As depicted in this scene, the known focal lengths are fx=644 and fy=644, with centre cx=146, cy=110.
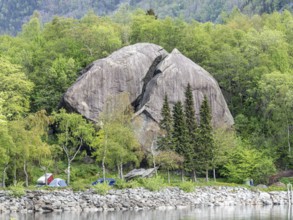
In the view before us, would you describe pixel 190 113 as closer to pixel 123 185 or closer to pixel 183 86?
pixel 183 86

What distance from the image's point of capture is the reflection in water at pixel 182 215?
4947 centimetres

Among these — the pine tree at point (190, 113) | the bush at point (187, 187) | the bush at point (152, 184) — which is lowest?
the bush at point (187, 187)

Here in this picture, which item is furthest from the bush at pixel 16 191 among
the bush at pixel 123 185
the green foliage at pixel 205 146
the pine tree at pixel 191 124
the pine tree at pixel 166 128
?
the green foliage at pixel 205 146

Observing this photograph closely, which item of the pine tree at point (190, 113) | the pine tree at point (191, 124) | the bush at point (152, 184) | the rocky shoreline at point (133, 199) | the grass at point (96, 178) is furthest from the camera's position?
the pine tree at point (190, 113)

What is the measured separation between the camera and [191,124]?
73.8 m

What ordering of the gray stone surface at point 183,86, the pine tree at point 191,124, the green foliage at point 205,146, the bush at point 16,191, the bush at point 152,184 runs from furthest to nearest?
the gray stone surface at point 183,86, the green foliage at point 205,146, the pine tree at point 191,124, the bush at point 152,184, the bush at point 16,191

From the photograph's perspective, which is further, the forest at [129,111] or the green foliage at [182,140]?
the green foliage at [182,140]

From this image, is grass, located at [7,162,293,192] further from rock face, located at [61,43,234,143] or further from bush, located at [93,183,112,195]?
rock face, located at [61,43,234,143]

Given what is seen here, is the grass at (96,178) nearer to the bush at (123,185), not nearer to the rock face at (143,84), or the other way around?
the bush at (123,185)

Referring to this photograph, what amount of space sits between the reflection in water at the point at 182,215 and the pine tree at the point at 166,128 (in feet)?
43.8

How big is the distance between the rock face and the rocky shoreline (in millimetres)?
16053

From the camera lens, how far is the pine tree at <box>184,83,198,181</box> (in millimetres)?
71625

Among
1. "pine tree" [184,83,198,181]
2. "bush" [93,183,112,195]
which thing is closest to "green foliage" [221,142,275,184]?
"pine tree" [184,83,198,181]

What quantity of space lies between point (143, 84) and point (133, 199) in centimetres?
2677
